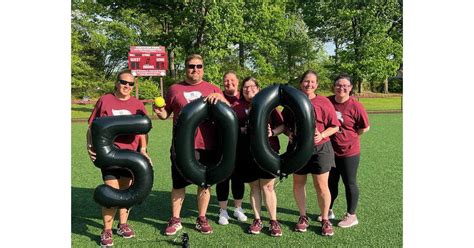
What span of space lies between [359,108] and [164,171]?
361cm

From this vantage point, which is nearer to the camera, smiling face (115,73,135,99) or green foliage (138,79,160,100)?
smiling face (115,73,135,99)

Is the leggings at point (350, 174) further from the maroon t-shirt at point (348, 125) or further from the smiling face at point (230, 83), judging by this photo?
the smiling face at point (230, 83)

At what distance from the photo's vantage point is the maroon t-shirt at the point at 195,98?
11.8 ft

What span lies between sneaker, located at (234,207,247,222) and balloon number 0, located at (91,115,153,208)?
115cm

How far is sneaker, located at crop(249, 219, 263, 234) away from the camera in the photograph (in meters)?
3.70

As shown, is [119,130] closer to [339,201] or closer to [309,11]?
[339,201]

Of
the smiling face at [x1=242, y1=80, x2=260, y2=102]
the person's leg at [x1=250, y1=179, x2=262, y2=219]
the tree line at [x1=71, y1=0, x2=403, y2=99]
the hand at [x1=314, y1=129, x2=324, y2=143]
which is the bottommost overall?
the person's leg at [x1=250, y1=179, x2=262, y2=219]

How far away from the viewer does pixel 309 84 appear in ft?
11.7

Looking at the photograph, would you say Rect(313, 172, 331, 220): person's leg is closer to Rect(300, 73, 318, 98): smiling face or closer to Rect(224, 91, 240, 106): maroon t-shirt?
Rect(300, 73, 318, 98): smiling face

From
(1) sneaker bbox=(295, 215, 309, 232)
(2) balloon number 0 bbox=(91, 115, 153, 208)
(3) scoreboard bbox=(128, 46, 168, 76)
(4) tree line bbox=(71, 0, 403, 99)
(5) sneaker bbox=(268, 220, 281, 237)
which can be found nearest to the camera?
(2) balloon number 0 bbox=(91, 115, 153, 208)

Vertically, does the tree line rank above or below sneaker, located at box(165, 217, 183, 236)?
above

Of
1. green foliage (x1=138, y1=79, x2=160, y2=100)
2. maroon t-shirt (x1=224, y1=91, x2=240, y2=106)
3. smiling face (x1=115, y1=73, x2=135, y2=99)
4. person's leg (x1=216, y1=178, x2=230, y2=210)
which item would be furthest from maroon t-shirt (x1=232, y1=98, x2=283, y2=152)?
green foliage (x1=138, y1=79, x2=160, y2=100)

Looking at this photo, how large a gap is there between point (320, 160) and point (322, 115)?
1.36ft

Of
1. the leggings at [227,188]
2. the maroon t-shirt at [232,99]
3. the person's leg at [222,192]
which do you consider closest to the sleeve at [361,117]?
the maroon t-shirt at [232,99]
